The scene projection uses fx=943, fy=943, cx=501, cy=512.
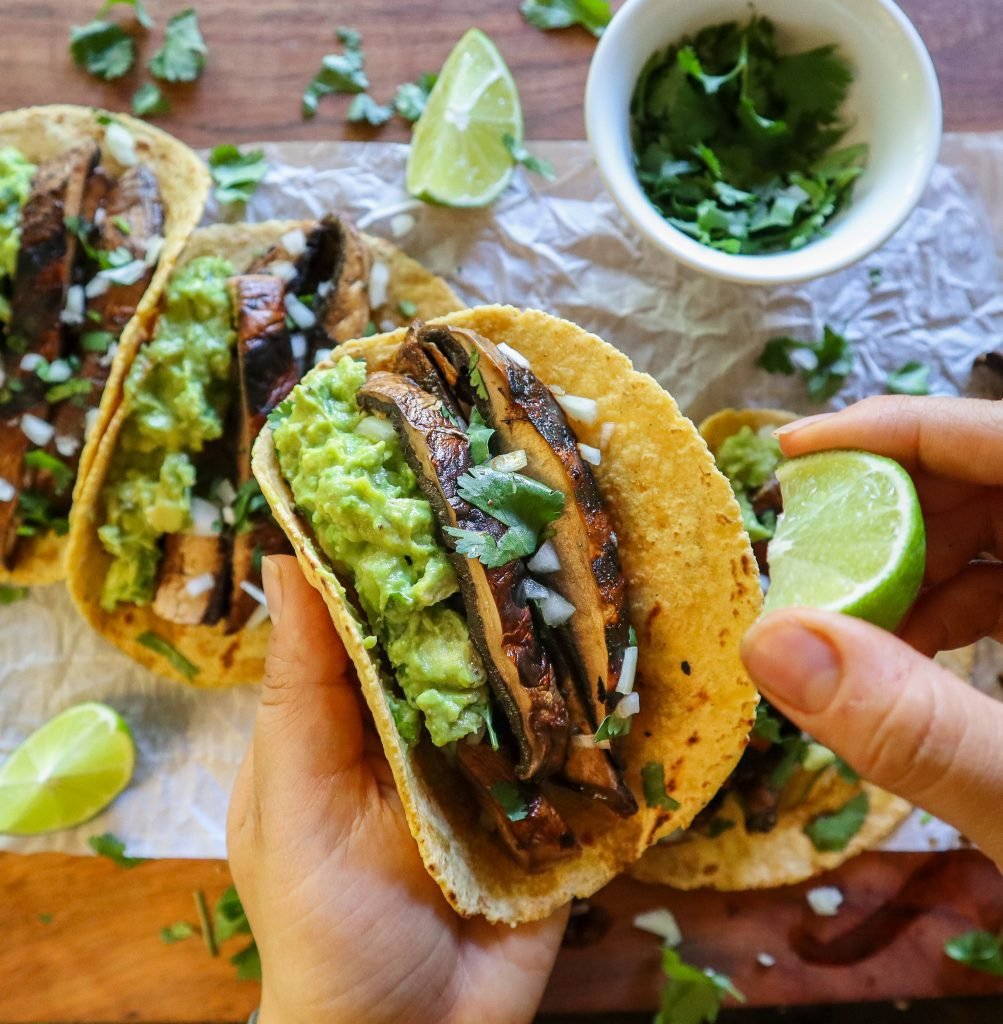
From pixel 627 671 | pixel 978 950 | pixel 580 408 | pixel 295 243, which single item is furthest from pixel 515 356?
pixel 978 950

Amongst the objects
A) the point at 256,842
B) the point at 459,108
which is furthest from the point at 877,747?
the point at 459,108

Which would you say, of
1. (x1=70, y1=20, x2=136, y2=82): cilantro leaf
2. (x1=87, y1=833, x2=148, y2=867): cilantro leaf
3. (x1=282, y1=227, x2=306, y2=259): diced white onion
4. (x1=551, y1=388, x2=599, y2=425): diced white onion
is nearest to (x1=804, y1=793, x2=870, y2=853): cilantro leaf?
(x1=551, y1=388, x2=599, y2=425): diced white onion

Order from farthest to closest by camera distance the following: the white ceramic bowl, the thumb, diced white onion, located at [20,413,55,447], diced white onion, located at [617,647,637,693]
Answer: diced white onion, located at [20,413,55,447] < the white ceramic bowl < diced white onion, located at [617,647,637,693] < the thumb

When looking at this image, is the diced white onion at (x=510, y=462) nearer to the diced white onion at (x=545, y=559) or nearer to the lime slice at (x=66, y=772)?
the diced white onion at (x=545, y=559)

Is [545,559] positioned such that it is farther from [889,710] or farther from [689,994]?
[689,994]

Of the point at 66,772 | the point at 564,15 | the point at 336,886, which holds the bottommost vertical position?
the point at 66,772

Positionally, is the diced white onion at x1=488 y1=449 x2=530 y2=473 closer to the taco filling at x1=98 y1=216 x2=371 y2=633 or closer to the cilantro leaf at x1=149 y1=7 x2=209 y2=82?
the taco filling at x1=98 y1=216 x2=371 y2=633
